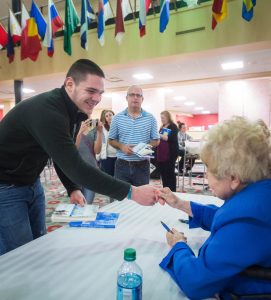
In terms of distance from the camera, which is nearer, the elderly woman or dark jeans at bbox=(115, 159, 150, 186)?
the elderly woman

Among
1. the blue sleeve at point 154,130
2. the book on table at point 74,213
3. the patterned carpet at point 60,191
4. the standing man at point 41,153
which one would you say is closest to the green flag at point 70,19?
the patterned carpet at point 60,191

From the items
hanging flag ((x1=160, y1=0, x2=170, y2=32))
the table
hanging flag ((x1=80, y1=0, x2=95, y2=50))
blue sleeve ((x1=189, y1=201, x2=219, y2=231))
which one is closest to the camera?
the table

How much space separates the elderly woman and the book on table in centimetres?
59

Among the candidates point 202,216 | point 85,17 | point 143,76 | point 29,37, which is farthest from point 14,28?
point 202,216

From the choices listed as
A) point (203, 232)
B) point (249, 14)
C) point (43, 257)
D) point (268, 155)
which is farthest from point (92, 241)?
point (249, 14)

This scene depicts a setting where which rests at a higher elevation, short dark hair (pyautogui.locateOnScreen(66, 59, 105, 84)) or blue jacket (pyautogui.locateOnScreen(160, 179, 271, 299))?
short dark hair (pyautogui.locateOnScreen(66, 59, 105, 84))

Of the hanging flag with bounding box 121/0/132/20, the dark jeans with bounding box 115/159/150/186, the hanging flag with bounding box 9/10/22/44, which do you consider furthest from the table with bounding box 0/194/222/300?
the hanging flag with bounding box 9/10/22/44

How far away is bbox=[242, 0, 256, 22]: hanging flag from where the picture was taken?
402cm

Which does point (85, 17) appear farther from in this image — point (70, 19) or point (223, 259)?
point (223, 259)

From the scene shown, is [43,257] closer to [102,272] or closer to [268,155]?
[102,272]

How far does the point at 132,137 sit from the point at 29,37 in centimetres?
404

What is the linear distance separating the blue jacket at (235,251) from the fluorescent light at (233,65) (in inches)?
230

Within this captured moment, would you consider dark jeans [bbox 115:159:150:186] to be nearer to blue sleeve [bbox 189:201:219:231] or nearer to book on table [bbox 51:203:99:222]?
book on table [bbox 51:203:99:222]

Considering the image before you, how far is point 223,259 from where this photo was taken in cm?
75
